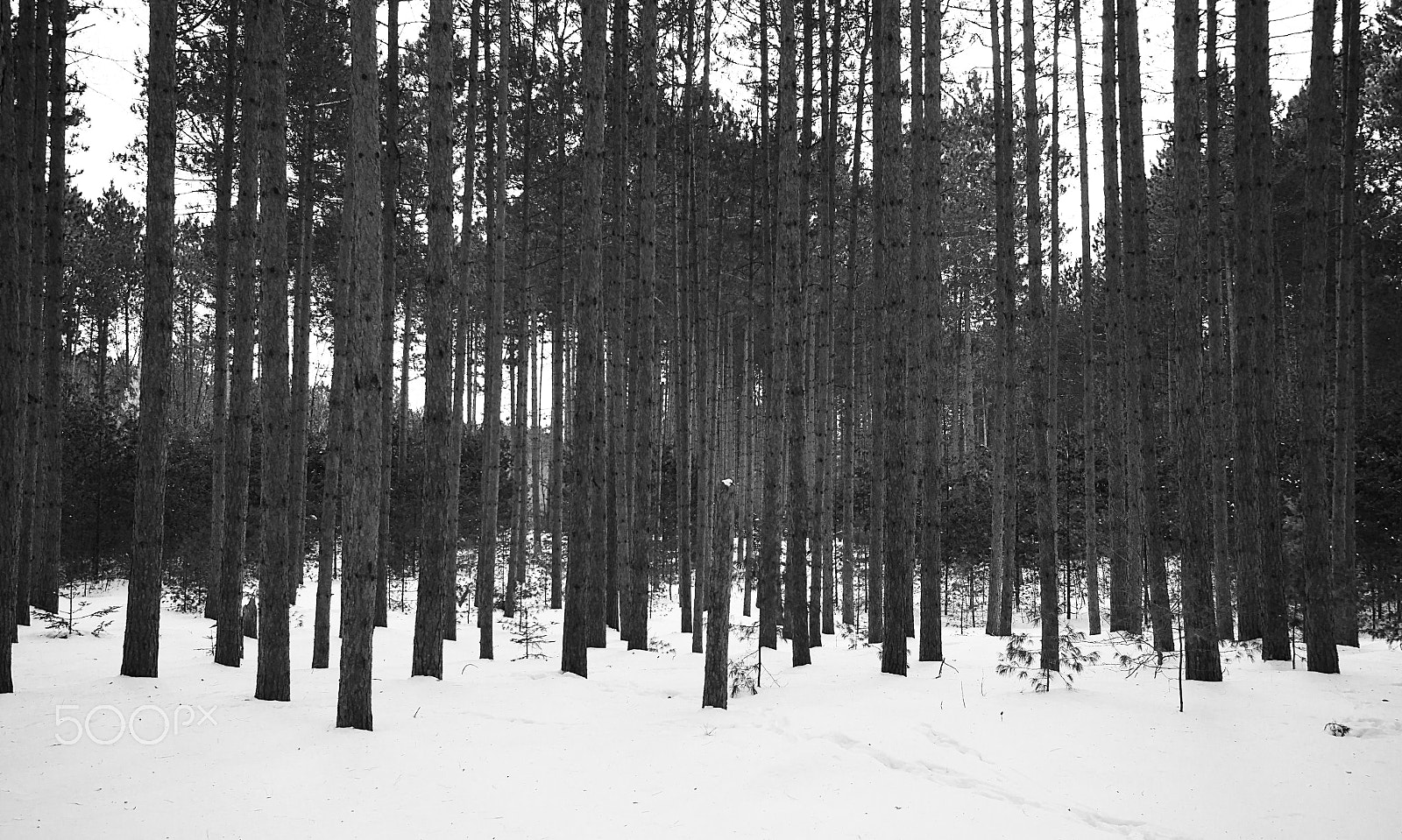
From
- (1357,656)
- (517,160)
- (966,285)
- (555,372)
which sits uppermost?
(517,160)

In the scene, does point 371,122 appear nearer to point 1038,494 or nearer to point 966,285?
point 1038,494

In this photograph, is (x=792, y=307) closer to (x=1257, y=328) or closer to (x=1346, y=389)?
(x=1257, y=328)

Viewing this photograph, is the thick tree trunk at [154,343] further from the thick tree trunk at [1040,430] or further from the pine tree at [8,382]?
the thick tree trunk at [1040,430]

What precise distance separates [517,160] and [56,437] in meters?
9.30

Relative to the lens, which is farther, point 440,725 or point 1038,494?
point 1038,494

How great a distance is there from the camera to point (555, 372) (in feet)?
62.4

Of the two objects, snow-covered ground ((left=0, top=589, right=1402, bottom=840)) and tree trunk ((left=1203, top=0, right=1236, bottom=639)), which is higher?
tree trunk ((left=1203, top=0, right=1236, bottom=639))

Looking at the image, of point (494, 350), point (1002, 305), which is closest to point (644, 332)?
point (494, 350)

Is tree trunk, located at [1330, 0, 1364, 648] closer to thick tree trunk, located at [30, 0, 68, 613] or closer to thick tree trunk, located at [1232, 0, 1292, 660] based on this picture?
thick tree trunk, located at [1232, 0, 1292, 660]

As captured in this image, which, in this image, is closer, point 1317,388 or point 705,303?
point 1317,388

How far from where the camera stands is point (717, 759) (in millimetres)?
5590

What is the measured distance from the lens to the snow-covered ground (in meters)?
4.40

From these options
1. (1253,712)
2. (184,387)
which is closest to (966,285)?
(1253,712)

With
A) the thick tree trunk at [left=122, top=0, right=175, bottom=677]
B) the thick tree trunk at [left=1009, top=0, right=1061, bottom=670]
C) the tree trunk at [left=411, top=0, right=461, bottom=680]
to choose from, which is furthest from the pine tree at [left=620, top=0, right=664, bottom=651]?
the thick tree trunk at [left=122, top=0, right=175, bottom=677]
